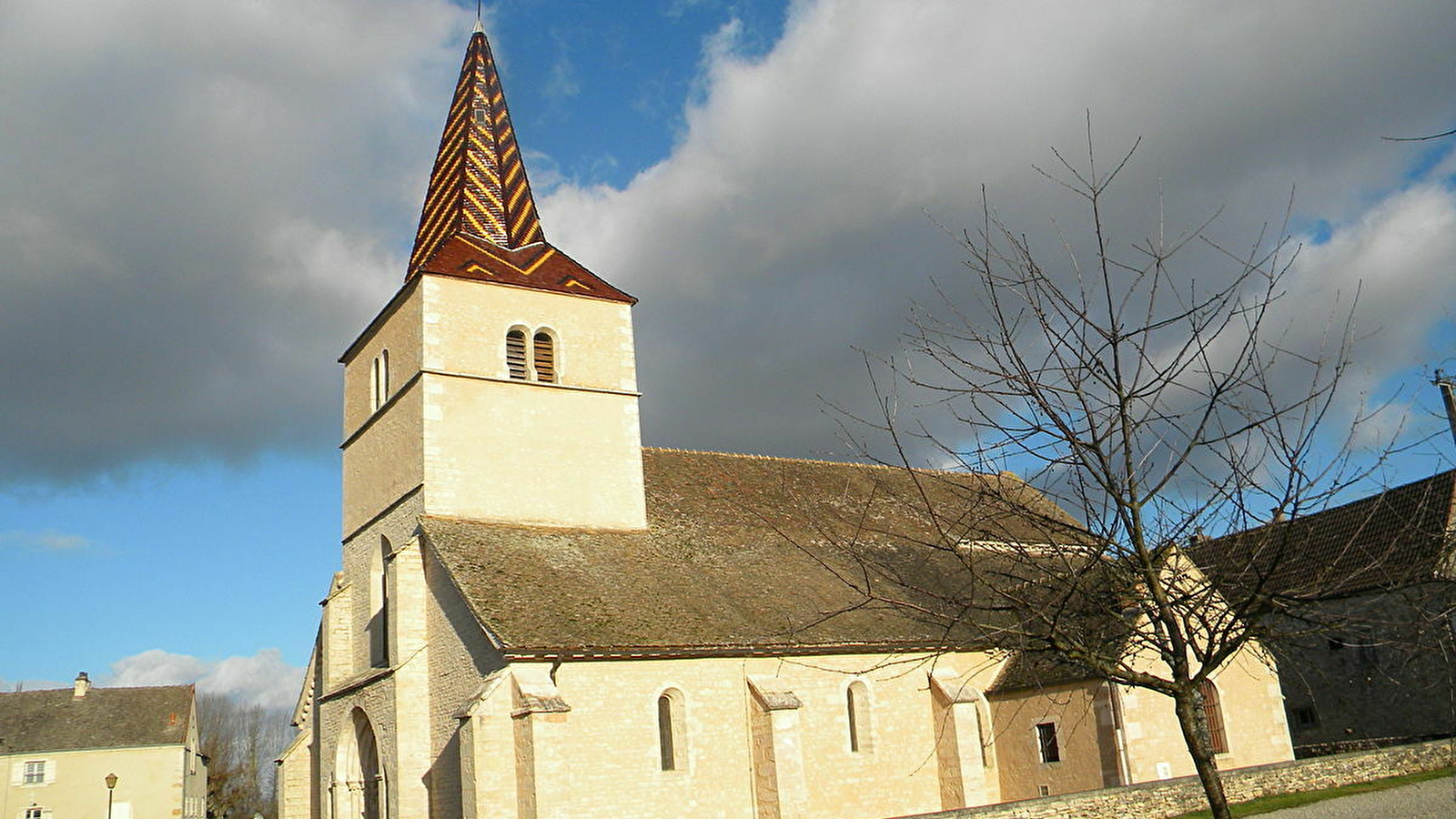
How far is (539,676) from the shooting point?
17.2 metres

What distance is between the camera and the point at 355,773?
848 inches

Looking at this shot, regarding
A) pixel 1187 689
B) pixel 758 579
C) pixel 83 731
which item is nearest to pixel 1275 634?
pixel 1187 689

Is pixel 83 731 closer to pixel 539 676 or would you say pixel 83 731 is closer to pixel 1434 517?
pixel 539 676

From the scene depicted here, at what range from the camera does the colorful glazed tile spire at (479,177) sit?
83.9ft

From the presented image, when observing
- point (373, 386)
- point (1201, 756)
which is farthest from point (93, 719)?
point (1201, 756)

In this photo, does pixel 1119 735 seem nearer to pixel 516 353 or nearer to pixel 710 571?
pixel 710 571

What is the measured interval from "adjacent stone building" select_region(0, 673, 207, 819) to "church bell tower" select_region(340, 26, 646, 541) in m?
27.7

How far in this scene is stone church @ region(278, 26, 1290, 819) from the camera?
59.0 feet

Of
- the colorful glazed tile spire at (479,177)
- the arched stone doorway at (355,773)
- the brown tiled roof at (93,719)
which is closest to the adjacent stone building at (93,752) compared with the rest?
the brown tiled roof at (93,719)

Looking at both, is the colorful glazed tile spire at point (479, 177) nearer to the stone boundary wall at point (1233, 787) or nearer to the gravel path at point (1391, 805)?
the stone boundary wall at point (1233, 787)

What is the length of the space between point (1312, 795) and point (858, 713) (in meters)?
7.76

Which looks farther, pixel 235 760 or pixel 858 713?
pixel 235 760

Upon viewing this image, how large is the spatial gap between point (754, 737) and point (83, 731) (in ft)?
123

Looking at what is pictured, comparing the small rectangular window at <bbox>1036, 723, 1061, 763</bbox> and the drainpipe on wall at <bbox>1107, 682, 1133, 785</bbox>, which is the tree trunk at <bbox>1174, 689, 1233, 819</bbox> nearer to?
the drainpipe on wall at <bbox>1107, 682, 1133, 785</bbox>
